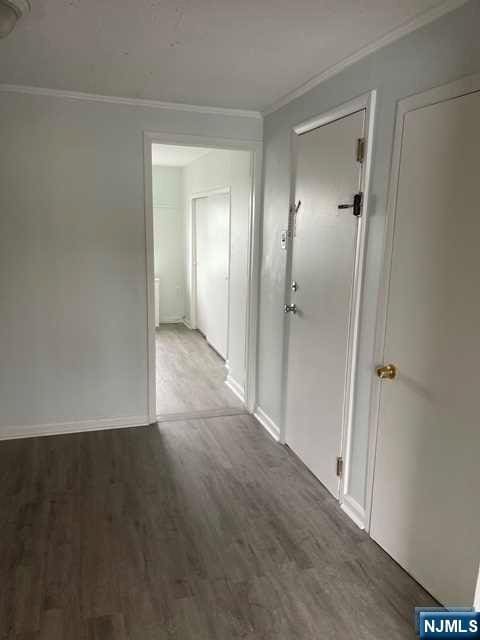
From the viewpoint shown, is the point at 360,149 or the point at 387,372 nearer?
the point at 387,372

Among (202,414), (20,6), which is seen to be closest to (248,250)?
(202,414)

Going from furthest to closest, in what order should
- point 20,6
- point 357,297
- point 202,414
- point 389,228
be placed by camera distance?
point 202,414 < point 357,297 < point 389,228 < point 20,6

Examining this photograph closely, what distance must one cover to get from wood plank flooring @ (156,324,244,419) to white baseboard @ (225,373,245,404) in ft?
0.14

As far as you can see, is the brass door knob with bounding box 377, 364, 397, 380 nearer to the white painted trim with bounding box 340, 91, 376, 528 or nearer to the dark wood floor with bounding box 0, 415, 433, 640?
the white painted trim with bounding box 340, 91, 376, 528

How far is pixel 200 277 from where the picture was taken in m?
6.39

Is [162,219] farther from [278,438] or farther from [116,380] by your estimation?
[278,438]

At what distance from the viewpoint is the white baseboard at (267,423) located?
341cm

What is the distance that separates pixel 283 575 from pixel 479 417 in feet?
3.69

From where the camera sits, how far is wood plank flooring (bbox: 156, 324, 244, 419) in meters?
4.01

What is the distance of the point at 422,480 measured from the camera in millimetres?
1949

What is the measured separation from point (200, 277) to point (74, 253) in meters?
3.22

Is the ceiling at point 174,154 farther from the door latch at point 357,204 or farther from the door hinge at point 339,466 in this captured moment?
the door hinge at point 339,466

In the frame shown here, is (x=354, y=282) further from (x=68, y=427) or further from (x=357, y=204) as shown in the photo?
(x=68, y=427)

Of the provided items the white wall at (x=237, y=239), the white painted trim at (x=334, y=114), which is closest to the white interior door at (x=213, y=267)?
the white wall at (x=237, y=239)
